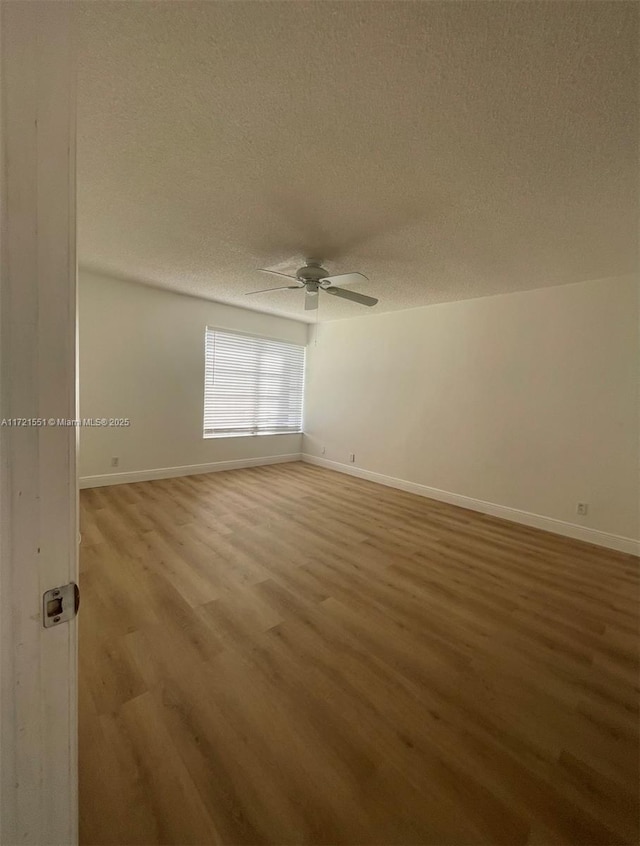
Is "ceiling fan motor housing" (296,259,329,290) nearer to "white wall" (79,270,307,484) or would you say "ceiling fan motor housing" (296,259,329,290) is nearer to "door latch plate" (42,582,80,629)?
"white wall" (79,270,307,484)

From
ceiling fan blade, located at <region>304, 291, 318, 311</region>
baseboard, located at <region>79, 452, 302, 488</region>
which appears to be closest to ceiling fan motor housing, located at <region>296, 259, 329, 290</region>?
ceiling fan blade, located at <region>304, 291, 318, 311</region>

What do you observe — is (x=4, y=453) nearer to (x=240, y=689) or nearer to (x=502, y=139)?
(x=240, y=689)

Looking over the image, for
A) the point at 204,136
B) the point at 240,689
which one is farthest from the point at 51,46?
the point at 240,689

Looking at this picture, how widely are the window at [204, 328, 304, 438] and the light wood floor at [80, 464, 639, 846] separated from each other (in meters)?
2.42

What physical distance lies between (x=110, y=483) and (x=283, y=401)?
8.94ft

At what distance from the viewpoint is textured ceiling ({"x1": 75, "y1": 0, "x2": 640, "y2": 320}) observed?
3.43 feet

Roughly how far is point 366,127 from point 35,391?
1654 millimetres

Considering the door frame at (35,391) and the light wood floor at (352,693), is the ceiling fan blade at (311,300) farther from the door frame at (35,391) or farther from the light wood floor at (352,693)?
the door frame at (35,391)

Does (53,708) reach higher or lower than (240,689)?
higher

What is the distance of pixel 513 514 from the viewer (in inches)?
137

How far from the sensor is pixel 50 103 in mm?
475

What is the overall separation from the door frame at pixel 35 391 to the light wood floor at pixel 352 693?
766 mm

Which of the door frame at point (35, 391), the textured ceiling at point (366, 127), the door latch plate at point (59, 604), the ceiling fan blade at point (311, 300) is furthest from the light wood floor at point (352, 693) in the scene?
the textured ceiling at point (366, 127)

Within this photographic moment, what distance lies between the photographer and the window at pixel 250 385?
4.74m
